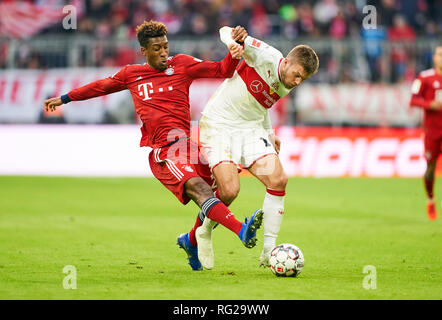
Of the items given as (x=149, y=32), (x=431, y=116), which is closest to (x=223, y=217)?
(x=149, y=32)

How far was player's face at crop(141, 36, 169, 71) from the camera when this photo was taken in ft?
25.6

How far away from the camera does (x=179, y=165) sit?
757 centimetres

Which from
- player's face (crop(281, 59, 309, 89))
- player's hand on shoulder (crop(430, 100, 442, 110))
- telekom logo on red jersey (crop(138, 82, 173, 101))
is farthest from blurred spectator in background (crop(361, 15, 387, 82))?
telekom logo on red jersey (crop(138, 82, 173, 101))

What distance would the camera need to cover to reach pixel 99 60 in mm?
19203

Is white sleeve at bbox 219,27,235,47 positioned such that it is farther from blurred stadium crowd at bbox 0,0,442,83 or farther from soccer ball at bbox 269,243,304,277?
blurred stadium crowd at bbox 0,0,442,83

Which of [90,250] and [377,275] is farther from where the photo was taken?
[90,250]

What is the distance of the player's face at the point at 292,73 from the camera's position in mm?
7613

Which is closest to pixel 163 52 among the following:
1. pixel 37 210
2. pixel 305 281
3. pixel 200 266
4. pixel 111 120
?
pixel 200 266

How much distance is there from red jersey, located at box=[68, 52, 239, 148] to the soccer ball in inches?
61.4

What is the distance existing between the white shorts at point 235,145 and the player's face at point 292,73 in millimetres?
642

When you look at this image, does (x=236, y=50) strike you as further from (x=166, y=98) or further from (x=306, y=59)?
(x=166, y=98)

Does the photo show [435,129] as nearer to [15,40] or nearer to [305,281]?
[305,281]

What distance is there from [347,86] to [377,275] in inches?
478

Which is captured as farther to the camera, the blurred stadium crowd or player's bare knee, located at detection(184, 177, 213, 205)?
the blurred stadium crowd
